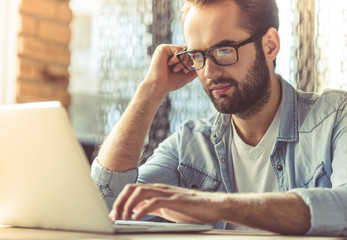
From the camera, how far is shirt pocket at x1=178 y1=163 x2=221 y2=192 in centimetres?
174

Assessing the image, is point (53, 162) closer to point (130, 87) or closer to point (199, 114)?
point (199, 114)

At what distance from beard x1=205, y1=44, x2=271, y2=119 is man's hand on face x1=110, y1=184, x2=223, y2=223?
0.62m

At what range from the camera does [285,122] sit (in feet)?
5.30

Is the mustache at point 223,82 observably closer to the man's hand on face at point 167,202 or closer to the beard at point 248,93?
the beard at point 248,93

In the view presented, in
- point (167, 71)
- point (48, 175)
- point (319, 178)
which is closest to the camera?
point (48, 175)

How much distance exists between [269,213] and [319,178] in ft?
1.68

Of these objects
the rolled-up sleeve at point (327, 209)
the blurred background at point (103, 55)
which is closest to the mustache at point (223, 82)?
the rolled-up sleeve at point (327, 209)

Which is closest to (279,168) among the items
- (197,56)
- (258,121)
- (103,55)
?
(258,121)

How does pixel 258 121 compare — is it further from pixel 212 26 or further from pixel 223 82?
pixel 212 26

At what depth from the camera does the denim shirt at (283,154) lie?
152 centimetres

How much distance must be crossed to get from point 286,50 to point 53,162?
180 cm

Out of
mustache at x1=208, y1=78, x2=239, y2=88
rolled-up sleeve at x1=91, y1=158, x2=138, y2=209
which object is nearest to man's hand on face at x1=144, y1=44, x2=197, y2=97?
mustache at x1=208, y1=78, x2=239, y2=88

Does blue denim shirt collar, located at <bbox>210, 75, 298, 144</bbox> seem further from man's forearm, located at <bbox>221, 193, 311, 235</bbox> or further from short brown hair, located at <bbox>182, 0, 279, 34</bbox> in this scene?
man's forearm, located at <bbox>221, 193, 311, 235</bbox>

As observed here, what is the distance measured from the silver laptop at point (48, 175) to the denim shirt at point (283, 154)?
571mm
